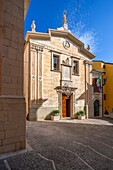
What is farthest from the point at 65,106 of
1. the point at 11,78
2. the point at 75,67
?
the point at 11,78

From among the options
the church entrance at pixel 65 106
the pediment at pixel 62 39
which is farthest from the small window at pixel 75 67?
the church entrance at pixel 65 106

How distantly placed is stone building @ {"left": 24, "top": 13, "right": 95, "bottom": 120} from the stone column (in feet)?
26.4

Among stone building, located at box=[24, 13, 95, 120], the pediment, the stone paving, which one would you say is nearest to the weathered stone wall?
stone building, located at box=[24, 13, 95, 120]

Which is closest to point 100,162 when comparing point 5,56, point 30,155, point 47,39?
point 30,155

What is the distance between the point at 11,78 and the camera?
16.4 feet

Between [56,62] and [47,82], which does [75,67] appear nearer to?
[56,62]

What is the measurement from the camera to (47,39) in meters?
14.7

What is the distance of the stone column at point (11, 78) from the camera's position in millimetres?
4719

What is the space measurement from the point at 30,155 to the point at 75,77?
12821mm

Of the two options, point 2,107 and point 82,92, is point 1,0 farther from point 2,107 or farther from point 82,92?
point 82,92

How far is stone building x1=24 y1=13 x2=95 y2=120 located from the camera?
13477 mm

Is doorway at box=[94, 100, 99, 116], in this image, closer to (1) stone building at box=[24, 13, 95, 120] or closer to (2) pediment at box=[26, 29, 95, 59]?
(1) stone building at box=[24, 13, 95, 120]

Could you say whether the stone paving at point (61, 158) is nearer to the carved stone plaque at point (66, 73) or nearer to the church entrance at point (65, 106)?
the church entrance at point (65, 106)

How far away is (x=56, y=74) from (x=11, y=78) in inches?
399
